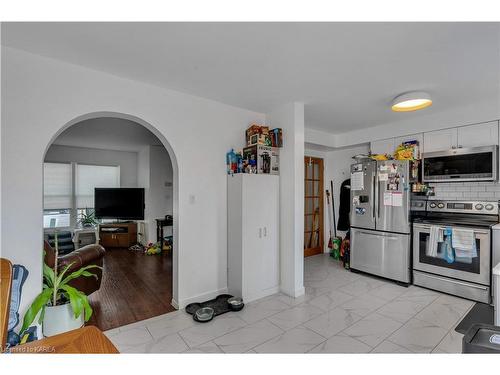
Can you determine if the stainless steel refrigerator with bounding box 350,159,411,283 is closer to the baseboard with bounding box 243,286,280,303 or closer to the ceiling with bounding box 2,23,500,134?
the ceiling with bounding box 2,23,500,134

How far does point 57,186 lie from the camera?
584 cm

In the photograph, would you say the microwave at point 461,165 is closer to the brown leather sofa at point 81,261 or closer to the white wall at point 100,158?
the brown leather sofa at point 81,261

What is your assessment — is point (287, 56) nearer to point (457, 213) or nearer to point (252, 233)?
point (252, 233)

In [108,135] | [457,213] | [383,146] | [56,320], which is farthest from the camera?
[108,135]

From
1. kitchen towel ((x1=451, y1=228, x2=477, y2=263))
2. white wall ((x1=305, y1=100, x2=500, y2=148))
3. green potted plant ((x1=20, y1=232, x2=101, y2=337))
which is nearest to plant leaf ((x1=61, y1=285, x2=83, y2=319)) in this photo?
green potted plant ((x1=20, y1=232, x2=101, y2=337))

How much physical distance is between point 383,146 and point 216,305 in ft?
11.7

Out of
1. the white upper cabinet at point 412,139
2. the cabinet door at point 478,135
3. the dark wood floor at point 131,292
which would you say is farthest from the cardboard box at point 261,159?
the cabinet door at point 478,135

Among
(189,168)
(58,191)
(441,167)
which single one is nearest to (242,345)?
(189,168)

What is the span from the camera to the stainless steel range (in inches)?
112

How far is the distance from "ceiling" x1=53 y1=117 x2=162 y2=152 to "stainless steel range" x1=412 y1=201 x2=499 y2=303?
4719mm

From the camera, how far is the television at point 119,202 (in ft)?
19.5

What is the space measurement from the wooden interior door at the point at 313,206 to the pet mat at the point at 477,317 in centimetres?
264

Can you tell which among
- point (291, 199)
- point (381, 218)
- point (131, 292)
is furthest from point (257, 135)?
point (131, 292)
